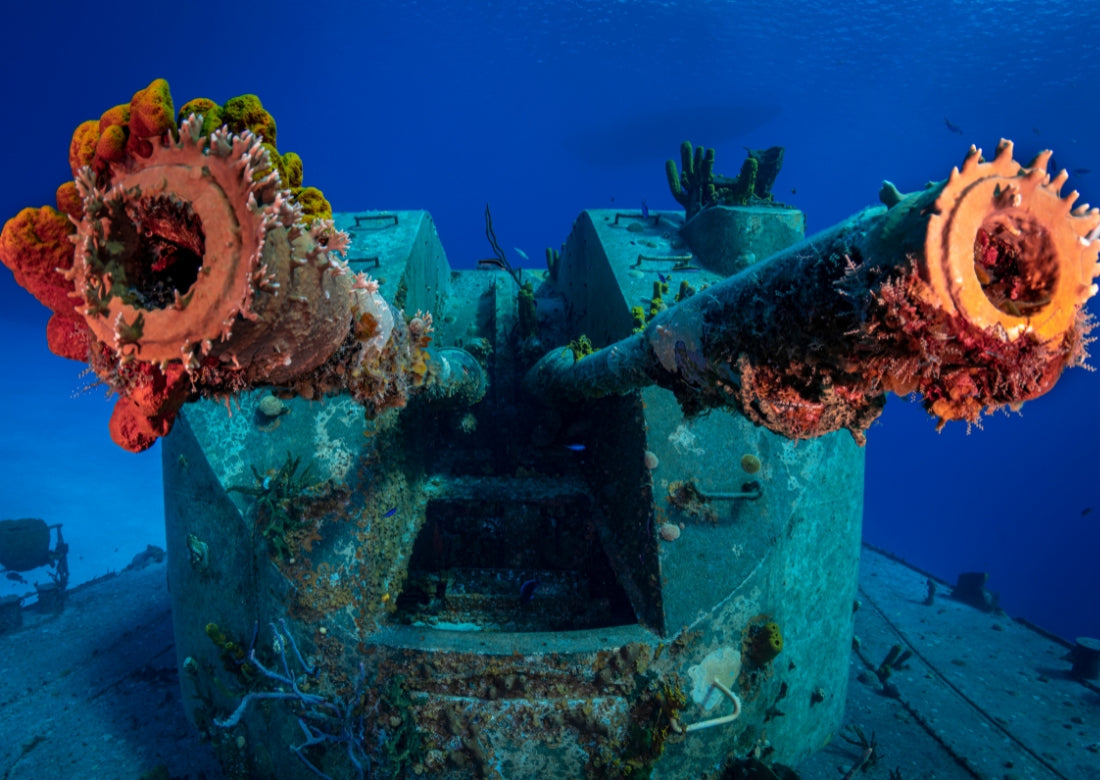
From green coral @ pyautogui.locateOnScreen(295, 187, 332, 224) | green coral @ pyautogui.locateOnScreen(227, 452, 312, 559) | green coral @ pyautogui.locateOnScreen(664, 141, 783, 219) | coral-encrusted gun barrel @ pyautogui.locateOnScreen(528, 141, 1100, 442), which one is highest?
green coral @ pyautogui.locateOnScreen(664, 141, 783, 219)

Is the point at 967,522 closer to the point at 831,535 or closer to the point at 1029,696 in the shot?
the point at 1029,696

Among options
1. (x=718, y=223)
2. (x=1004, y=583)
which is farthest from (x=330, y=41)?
(x=1004, y=583)

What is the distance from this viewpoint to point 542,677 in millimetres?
3748

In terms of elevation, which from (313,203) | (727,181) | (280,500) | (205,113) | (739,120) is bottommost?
(280,500)

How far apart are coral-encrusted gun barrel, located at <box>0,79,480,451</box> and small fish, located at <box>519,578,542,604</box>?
138 inches

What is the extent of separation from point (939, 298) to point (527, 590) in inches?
163

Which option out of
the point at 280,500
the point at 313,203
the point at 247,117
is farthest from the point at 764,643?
the point at 247,117

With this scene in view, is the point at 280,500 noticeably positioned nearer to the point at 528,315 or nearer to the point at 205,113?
the point at 205,113

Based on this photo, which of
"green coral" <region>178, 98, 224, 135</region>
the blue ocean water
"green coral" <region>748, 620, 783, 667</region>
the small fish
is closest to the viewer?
"green coral" <region>178, 98, 224, 135</region>

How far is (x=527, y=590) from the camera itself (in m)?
4.57

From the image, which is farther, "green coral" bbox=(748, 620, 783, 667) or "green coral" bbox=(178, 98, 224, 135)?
"green coral" bbox=(748, 620, 783, 667)

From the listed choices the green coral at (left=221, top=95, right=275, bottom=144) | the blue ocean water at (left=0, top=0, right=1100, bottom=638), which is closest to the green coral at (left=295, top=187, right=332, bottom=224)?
the green coral at (left=221, top=95, right=275, bottom=144)

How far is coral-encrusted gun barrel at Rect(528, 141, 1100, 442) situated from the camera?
1064 millimetres

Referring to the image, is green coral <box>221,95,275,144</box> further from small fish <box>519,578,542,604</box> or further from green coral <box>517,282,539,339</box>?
green coral <box>517,282,539,339</box>
